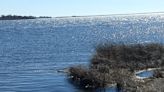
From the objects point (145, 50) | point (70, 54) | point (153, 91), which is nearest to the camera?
point (153, 91)

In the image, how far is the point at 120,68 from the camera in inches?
1893

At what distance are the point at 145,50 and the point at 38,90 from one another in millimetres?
13555

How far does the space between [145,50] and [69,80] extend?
9.06 m

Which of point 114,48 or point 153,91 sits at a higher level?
point 114,48

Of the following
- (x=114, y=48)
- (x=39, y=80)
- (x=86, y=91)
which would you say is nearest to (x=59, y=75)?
(x=39, y=80)

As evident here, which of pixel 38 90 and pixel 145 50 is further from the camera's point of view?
pixel 145 50

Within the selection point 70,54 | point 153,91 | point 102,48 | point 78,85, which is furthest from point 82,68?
point 70,54

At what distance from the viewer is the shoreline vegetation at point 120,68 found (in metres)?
40.6

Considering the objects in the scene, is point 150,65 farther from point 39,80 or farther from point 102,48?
point 39,80

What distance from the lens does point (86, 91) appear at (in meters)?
44.1

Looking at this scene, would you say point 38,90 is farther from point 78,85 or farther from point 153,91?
point 153,91

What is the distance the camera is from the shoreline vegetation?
133 feet

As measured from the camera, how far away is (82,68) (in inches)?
1916

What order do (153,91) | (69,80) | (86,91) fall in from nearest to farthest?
(153,91)
(86,91)
(69,80)
